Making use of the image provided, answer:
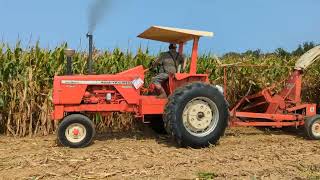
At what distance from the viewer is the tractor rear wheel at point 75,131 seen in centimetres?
775

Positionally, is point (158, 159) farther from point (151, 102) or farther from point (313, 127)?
point (313, 127)

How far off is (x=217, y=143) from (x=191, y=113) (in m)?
0.85

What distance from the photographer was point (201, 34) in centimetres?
801

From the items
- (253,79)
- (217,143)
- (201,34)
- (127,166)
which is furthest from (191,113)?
(253,79)

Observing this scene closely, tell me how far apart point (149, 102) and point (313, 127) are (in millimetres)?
3484

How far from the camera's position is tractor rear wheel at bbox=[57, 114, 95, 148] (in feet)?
25.4

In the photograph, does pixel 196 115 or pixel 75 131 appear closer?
pixel 75 131

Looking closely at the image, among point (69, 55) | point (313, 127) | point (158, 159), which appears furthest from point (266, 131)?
point (69, 55)

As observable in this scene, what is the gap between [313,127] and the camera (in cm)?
935

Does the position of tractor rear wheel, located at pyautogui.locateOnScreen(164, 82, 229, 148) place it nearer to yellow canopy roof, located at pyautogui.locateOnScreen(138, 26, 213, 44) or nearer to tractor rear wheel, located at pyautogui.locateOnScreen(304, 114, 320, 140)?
yellow canopy roof, located at pyautogui.locateOnScreen(138, 26, 213, 44)

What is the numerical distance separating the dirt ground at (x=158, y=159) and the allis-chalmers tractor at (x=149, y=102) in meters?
0.29

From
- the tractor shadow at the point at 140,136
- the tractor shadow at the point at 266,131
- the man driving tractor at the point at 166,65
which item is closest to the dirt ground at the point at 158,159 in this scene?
the tractor shadow at the point at 140,136

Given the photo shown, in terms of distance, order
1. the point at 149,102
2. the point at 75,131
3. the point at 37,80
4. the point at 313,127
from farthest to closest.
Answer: the point at 37,80, the point at 313,127, the point at 149,102, the point at 75,131

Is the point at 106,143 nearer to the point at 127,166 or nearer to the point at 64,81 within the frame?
the point at 64,81
